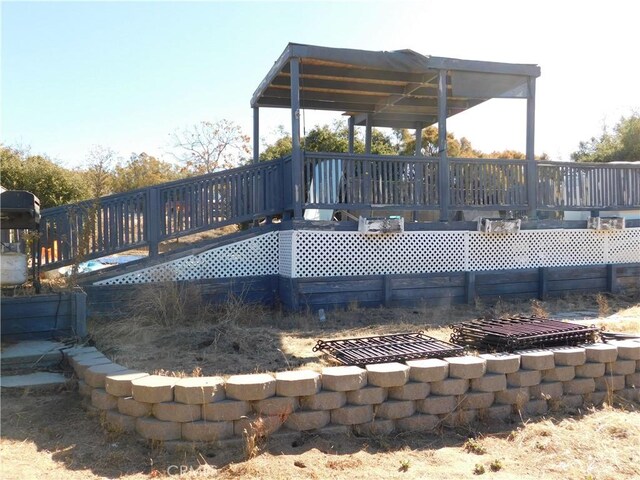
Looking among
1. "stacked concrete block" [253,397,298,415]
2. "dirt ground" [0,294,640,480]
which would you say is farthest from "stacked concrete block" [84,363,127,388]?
"stacked concrete block" [253,397,298,415]

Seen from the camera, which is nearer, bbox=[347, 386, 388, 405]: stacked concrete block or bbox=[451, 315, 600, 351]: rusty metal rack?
bbox=[347, 386, 388, 405]: stacked concrete block

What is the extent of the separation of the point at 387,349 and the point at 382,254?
11.3ft

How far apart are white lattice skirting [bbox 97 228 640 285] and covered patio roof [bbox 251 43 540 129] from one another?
8.15 ft

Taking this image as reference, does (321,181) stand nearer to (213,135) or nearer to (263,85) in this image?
(263,85)

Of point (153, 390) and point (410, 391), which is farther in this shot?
point (410, 391)

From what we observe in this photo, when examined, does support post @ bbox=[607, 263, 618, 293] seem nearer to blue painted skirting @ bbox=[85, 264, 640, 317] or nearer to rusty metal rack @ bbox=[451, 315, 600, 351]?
blue painted skirting @ bbox=[85, 264, 640, 317]

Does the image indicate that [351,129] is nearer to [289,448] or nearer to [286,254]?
[286,254]

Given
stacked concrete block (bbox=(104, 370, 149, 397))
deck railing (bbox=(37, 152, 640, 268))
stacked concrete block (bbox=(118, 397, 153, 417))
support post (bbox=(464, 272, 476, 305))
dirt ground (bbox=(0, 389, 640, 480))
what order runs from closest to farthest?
dirt ground (bbox=(0, 389, 640, 480))
stacked concrete block (bbox=(118, 397, 153, 417))
stacked concrete block (bbox=(104, 370, 149, 397))
deck railing (bbox=(37, 152, 640, 268))
support post (bbox=(464, 272, 476, 305))

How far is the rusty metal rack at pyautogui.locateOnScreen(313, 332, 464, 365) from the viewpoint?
14.4 ft

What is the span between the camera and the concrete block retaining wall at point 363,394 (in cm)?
353

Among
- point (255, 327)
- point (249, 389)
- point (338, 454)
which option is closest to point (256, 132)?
point (255, 327)

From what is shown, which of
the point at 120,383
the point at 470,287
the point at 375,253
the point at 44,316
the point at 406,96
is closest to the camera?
the point at 120,383

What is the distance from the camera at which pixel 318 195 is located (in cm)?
793

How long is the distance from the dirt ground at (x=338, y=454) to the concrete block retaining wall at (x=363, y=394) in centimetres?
11
